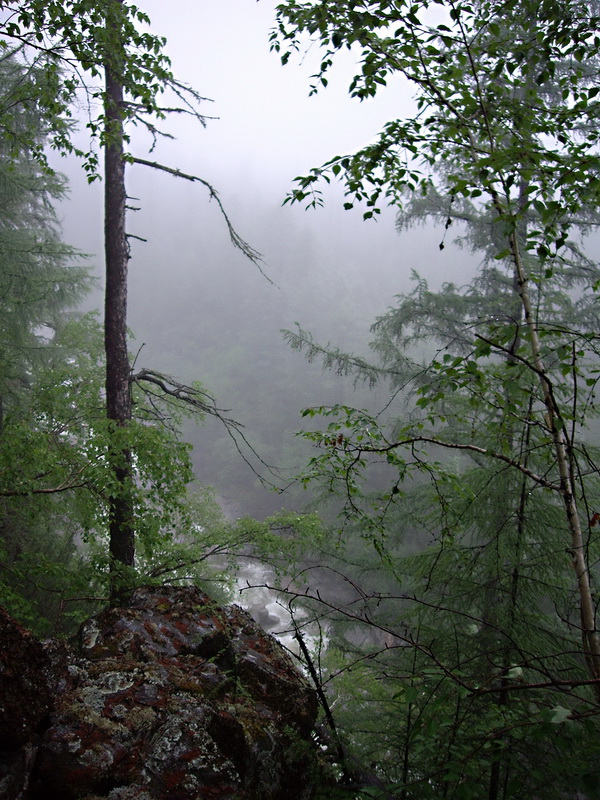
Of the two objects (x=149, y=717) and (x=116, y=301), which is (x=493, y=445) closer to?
(x=149, y=717)

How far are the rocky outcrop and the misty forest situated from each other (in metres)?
0.12

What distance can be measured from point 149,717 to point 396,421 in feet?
29.5

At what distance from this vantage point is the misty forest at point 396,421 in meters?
2.32

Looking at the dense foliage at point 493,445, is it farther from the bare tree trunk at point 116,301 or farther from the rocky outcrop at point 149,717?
the bare tree trunk at point 116,301

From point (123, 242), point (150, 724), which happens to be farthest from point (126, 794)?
point (123, 242)

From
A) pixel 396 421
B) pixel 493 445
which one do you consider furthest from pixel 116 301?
pixel 396 421

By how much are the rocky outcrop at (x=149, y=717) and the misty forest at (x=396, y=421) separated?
125 millimetres

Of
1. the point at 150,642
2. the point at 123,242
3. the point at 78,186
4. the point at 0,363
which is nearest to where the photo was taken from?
the point at 150,642

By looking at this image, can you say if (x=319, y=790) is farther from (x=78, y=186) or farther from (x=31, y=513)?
(x=78, y=186)

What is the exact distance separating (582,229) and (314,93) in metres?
9.20

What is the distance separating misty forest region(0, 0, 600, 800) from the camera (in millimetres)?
2324

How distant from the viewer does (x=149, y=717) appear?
2859mm

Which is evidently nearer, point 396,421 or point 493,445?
point 493,445

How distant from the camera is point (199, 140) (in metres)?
124
